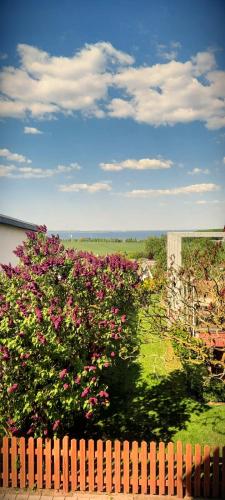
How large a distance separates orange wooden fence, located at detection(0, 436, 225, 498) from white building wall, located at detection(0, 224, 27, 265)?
964 centimetres

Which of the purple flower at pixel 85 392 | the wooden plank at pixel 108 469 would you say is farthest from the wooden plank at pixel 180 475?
the purple flower at pixel 85 392

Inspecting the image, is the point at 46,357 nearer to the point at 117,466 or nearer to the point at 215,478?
the point at 117,466

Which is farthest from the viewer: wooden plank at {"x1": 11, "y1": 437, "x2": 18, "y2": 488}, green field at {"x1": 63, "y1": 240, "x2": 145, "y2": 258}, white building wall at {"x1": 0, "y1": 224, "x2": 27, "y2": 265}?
green field at {"x1": 63, "y1": 240, "x2": 145, "y2": 258}

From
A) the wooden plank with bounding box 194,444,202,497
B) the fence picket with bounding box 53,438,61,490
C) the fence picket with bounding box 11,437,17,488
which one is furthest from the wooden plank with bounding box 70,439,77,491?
the wooden plank with bounding box 194,444,202,497

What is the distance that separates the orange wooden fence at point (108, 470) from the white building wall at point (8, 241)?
31.6 feet

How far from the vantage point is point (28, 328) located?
5.85 metres

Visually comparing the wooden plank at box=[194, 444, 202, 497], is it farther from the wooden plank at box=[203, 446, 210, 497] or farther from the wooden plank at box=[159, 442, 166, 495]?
the wooden plank at box=[159, 442, 166, 495]

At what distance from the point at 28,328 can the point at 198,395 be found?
5.18 meters

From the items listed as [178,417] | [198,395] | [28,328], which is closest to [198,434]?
[178,417]

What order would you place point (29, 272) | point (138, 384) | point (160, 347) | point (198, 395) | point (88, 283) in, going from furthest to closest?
1. point (160, 347)
2. point (138, 384)
3. point (198, 395)
4. point (88, 283)
5. point (29, 272)

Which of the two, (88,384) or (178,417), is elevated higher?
(88,384)

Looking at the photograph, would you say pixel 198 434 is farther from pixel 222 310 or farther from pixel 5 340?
pixel 5 340

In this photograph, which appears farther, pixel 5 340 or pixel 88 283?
pixel 88 283

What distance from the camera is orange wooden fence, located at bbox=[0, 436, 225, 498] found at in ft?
18.2
